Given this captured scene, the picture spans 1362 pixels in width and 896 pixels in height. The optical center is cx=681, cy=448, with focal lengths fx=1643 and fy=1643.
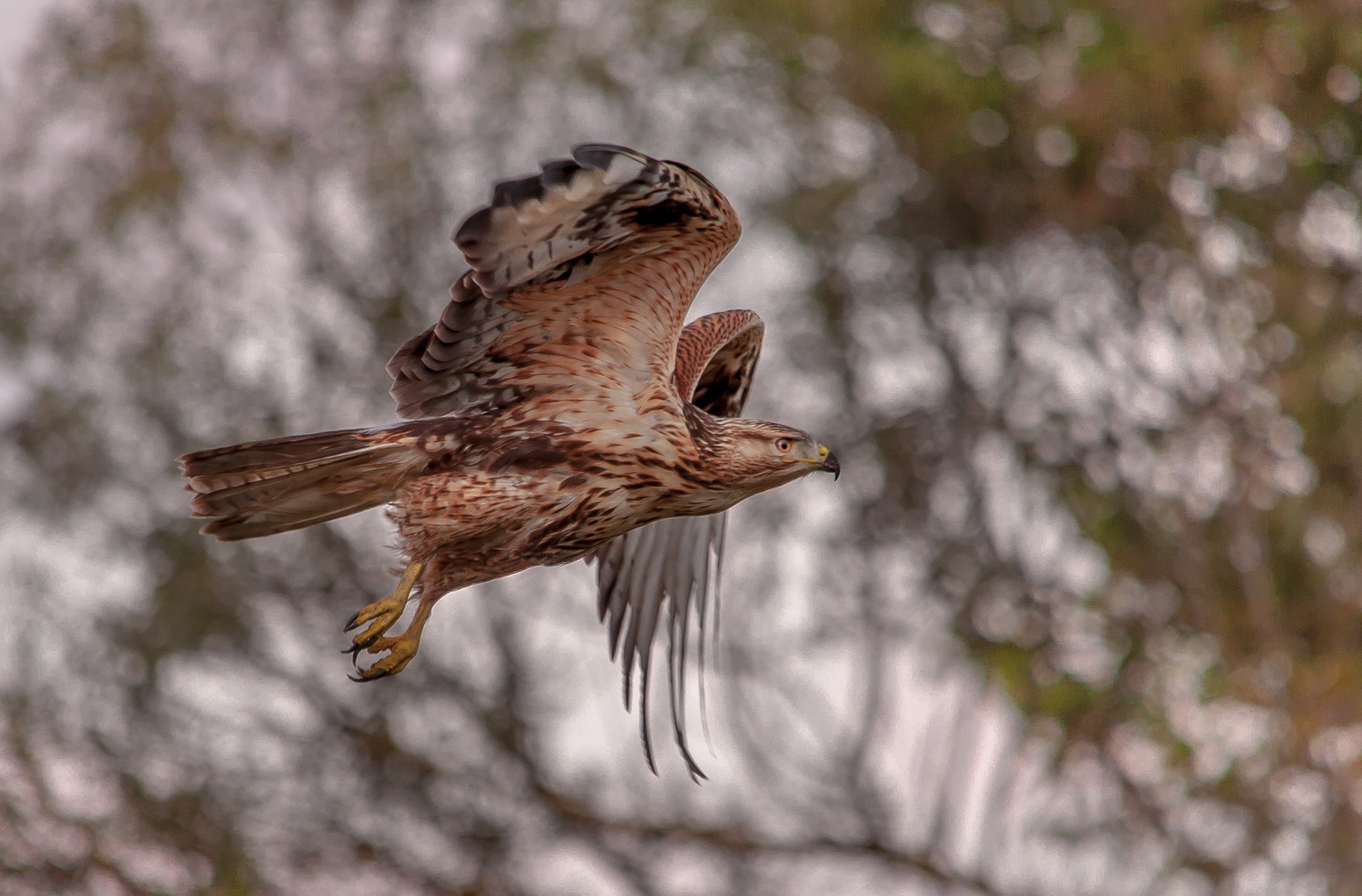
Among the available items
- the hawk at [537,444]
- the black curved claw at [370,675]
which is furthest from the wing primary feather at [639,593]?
the black curved claw at [370,675]

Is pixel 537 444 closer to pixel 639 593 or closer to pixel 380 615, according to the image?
pixel 380 615

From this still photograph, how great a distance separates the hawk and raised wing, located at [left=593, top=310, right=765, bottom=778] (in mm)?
776

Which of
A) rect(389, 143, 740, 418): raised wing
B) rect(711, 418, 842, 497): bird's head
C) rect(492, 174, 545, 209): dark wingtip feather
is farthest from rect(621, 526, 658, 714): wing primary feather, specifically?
rect(492, 174, 545, 209): dark wingtip feather

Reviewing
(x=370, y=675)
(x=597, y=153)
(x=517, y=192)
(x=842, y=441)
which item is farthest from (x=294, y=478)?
(x=842, y=441)

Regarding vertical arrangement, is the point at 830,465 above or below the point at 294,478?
below

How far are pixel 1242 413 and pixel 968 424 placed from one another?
159 inches

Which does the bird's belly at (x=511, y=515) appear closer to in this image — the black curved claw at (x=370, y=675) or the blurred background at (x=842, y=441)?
the black curved claw at (x=370, y=675)

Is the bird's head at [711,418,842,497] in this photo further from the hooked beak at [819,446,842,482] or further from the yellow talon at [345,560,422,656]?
the yellow talon at [345,560,422,656]

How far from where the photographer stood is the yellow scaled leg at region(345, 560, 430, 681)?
16.5 feet

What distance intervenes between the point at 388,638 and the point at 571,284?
1.27m

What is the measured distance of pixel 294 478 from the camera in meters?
5.64

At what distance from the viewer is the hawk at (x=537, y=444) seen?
5.26m

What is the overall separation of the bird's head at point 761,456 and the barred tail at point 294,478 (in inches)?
40.2

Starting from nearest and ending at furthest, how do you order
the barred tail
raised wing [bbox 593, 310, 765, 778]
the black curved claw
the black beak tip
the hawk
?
the black curved claw, the hawk, the barred tail, the black beak tip, raised wing [bbox 593, 310, 765, 778]
